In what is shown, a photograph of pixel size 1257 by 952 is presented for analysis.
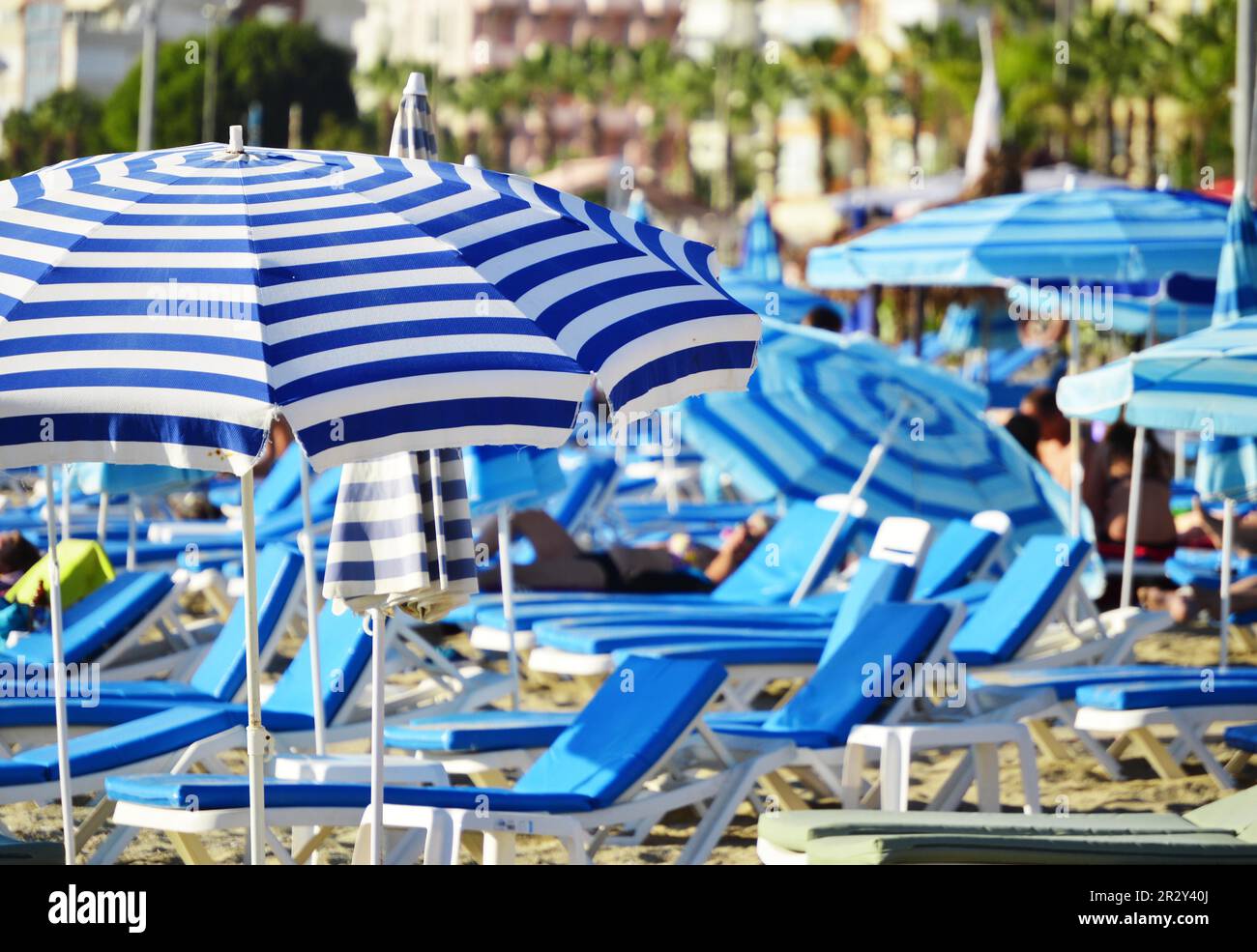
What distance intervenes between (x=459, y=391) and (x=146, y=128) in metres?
21.5

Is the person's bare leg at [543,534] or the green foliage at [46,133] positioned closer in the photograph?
the person's bare leg at [543,534]

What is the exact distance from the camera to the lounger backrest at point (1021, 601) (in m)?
7.14

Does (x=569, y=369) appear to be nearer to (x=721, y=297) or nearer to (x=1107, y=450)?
(x=721, y=297)

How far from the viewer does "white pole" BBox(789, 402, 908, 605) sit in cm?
830

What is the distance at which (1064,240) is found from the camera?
934 cm

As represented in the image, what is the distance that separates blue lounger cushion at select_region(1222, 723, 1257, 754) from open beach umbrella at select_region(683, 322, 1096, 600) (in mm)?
2427

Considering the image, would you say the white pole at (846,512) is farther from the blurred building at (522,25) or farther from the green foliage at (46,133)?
the blurred building at (522,25)

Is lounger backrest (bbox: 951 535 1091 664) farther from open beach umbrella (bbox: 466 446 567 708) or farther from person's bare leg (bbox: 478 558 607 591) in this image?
person's bare leg (bbox: 478 558 607 591)

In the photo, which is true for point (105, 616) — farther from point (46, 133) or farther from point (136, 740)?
point (46, 133)

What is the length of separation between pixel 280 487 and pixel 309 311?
7.05 metres

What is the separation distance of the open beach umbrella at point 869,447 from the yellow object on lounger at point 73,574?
2422 millimetres

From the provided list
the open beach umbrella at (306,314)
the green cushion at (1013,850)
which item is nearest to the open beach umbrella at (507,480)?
the green cushion at (1013,850)

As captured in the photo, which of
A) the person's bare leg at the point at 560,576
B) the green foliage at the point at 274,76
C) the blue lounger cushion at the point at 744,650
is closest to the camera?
the blue lounger cushion at the point at 744,650

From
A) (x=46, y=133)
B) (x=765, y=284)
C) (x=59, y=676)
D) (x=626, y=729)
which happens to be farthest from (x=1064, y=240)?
(x=46, y=133)
